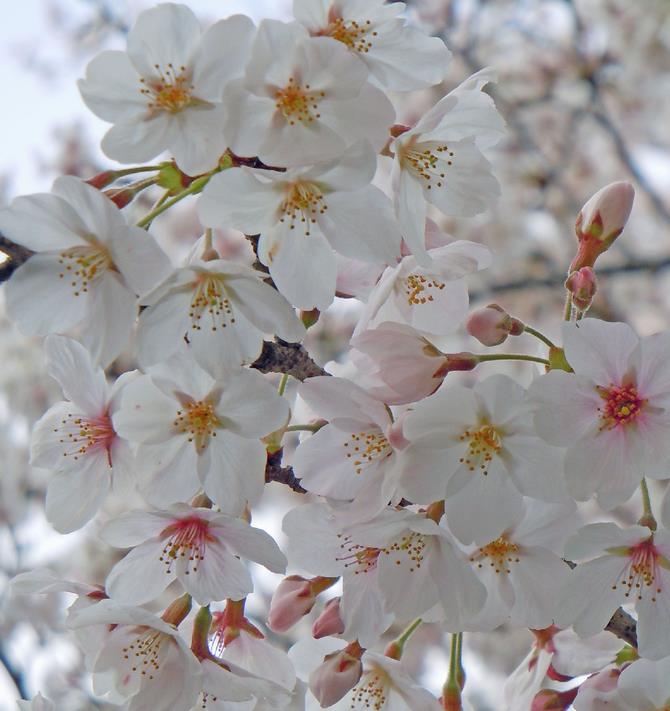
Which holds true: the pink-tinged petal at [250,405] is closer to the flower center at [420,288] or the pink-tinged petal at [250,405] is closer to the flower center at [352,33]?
the flower center at [420,288]

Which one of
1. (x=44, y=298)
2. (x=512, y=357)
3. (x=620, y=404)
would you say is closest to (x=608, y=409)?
(x=620, y=404)

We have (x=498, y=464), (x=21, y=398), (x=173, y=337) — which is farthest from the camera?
(x=21, y=398)

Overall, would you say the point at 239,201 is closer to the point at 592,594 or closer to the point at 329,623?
the point at 329,623

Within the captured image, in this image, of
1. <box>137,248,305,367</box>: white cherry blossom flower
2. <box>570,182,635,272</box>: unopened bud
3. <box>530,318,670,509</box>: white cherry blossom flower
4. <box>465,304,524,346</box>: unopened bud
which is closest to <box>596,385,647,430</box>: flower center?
<box>530,318,670,509</box>: white cherry blossom flower

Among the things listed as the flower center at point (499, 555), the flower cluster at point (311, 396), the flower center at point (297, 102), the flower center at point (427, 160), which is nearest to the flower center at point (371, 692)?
the flower cluster at point (311, 396)

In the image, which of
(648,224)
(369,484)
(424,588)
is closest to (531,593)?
(424,588)

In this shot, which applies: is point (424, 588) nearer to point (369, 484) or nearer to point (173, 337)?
point (369, 484)
